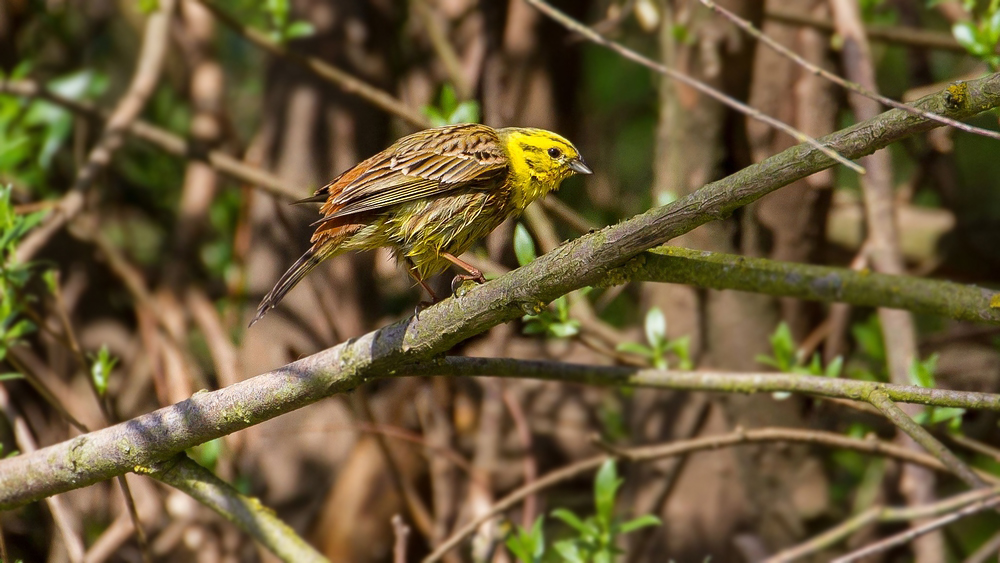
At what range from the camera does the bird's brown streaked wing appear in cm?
319

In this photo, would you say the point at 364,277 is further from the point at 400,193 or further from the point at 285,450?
the point at 400,193

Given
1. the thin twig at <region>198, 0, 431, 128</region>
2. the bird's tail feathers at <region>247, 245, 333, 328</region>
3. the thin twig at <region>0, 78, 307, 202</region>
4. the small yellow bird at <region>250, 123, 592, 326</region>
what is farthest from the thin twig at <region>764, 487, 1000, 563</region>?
the thin twig at <region>0, 78, 307, 202</region>

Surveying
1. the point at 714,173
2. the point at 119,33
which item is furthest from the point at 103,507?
the point at 119,33

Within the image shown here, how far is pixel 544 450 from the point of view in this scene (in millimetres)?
4938

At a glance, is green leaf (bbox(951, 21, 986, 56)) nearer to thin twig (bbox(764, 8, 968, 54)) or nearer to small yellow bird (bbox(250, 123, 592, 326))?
thin twig (bbox(764, 8, 968, 54))

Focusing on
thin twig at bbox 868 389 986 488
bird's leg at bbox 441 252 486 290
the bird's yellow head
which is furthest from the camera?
the bird's yellow head

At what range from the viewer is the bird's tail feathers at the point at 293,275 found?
3057mm

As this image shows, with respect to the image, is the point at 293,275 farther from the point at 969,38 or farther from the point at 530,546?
the point at 969,38

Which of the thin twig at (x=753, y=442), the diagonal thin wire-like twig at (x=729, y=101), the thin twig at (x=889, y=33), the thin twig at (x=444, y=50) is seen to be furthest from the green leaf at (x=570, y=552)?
the thin twig at (x=889, y=33)

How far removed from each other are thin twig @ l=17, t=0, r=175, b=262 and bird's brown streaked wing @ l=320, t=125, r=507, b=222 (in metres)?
1.69

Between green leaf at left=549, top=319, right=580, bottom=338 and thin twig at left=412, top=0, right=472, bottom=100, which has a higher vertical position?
thin twig at left=412, top=0, right=472, bottom=100

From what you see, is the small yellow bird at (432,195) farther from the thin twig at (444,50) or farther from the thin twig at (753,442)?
the thin twig at (444,50)

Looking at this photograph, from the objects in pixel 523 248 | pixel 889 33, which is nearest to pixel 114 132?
pixel 523 248

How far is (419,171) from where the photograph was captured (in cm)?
330
